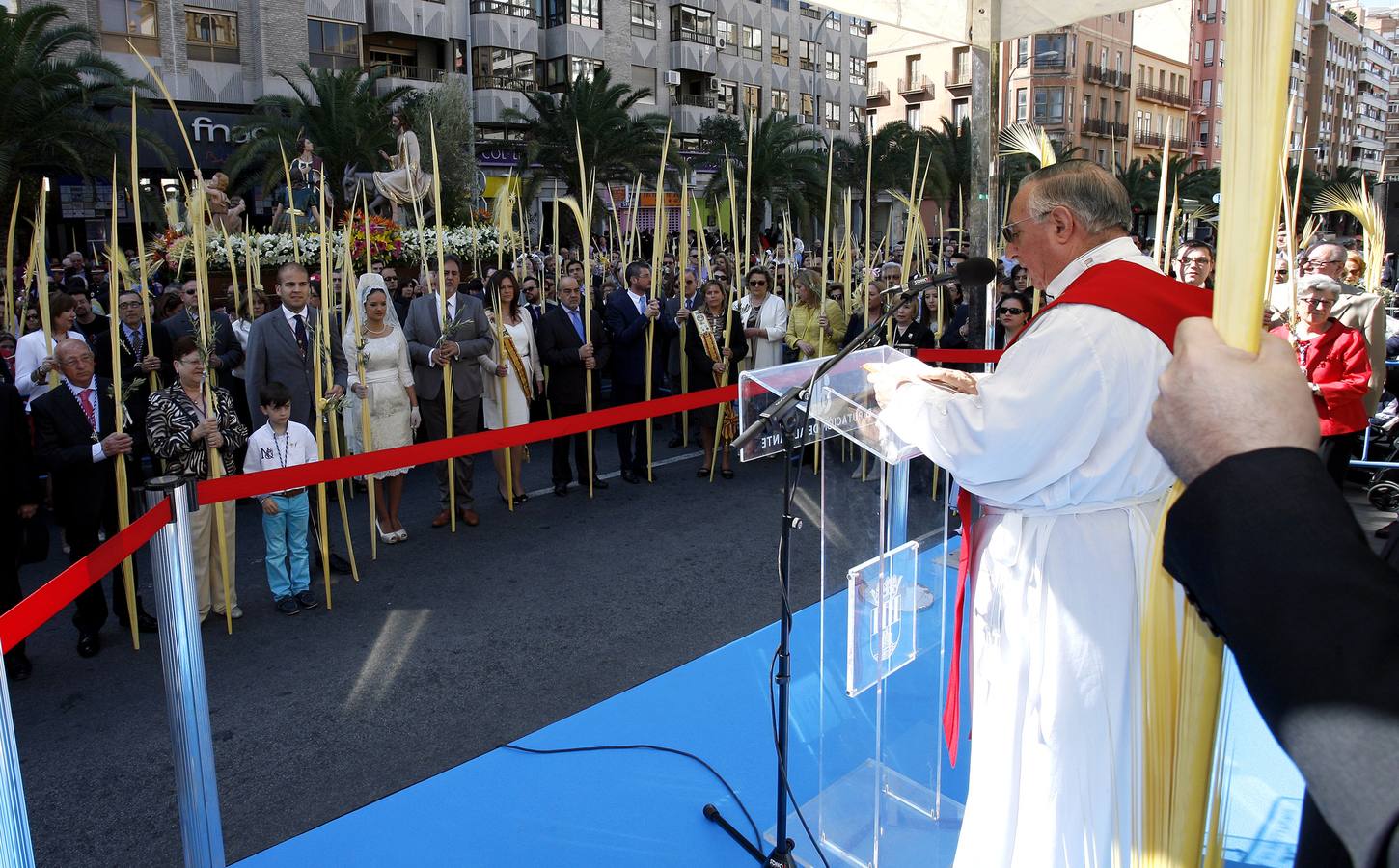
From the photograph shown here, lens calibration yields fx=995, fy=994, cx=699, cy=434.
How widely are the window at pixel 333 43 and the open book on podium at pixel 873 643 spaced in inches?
1162

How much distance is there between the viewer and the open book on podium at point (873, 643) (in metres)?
2.87

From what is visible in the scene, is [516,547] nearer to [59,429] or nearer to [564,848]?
[59,429]

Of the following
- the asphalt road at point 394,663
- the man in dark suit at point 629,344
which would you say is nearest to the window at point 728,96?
the man in dark suit at point 629,344

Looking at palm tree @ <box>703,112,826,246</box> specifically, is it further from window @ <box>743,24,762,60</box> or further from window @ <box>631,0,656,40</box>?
window @ <box>743,24,762,60</box>

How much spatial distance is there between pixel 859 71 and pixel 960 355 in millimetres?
44131

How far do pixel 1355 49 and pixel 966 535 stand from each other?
8476 cm

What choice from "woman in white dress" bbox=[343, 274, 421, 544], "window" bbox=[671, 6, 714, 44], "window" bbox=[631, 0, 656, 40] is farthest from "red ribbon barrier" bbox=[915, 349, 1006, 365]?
"window" bbox=[671, 6, 714, 44]

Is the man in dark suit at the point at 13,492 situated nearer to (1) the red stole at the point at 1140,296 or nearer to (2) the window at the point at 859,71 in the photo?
(1) the red stole at the point at 1140,296

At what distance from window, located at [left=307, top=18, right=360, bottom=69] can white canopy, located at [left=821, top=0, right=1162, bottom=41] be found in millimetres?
27200

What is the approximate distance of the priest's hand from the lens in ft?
2.49

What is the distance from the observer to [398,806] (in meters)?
3.44

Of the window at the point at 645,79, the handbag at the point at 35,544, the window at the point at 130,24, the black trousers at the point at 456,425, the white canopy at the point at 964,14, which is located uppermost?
the window at the point at 645,79

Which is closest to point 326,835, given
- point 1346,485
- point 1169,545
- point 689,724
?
point 689,724

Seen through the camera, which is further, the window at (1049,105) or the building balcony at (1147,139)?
the building balcony at (1147,139)
